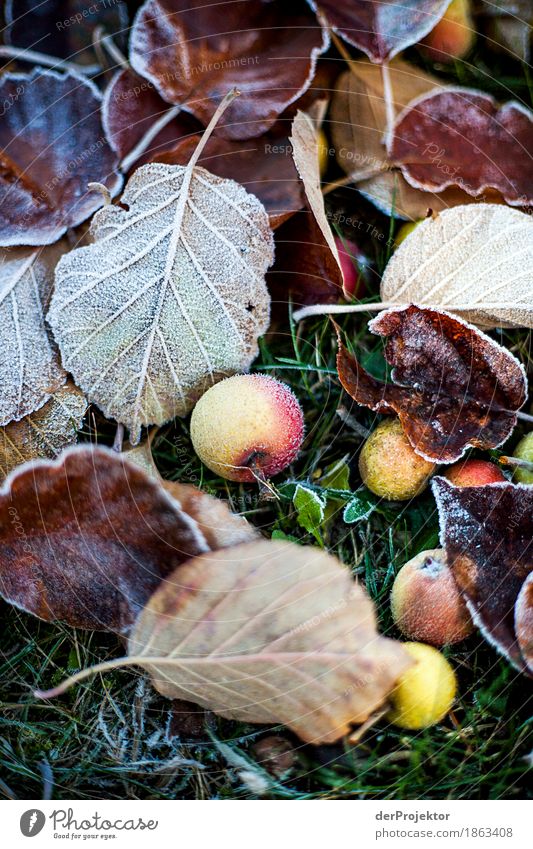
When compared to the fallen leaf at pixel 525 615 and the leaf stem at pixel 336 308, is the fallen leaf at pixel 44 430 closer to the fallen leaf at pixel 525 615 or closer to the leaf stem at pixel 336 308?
the leaf stem at pixel 336 308

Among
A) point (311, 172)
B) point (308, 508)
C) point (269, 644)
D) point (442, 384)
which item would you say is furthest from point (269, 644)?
point (311, 172)

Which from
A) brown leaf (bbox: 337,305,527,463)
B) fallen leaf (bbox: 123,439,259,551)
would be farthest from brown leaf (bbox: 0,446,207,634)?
brown leaf (bbox: 337,305,527,463)

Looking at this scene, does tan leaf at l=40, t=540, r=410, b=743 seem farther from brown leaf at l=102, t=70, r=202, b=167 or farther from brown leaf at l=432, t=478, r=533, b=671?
brown leaf at l=102, t=70, r=202, b=167

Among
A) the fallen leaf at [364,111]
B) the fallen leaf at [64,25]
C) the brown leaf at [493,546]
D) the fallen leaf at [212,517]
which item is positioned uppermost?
the fallen leaf at [64,25]

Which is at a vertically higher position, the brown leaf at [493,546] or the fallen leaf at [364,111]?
the fallen leaf at [364,111]

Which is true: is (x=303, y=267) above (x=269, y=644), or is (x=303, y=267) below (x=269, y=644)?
above

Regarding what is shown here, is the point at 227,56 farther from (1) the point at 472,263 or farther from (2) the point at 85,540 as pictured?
(2) the point at 85,540

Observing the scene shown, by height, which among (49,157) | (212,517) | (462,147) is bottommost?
(212,517)

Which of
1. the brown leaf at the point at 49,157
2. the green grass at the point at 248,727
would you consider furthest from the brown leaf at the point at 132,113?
the green grass at the point at 248,727
